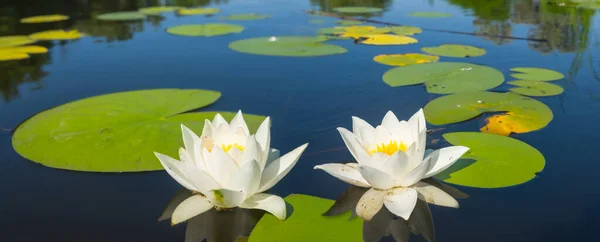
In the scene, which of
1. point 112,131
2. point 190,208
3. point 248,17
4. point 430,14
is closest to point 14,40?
point 248,17

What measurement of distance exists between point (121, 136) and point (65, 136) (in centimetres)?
22

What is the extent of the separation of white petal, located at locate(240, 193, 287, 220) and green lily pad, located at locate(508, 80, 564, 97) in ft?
5.17

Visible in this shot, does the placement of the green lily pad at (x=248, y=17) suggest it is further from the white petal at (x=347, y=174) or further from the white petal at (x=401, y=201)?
the white petal at (x=401, y=201)

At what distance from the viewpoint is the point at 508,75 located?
A: 2.66m

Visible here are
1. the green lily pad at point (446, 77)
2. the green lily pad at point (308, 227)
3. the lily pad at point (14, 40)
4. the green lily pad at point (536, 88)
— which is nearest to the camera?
the green lily pad at point (308, 227)

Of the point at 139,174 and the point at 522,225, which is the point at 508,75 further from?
the point at 139,174

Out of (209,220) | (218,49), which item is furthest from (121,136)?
(218,49)

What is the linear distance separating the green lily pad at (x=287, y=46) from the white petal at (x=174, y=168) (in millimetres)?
2085

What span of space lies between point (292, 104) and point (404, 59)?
3.86 ft

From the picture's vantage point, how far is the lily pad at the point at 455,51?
3.21 metres

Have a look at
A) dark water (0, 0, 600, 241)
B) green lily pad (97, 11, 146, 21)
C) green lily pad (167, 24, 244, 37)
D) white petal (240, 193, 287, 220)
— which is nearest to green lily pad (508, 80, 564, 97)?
dark water (0, 0, 600, 241)

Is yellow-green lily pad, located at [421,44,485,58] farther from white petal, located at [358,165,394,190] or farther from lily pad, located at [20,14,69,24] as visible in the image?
lily pad, located at [20,14,69,24]

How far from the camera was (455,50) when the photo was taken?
10.9ft

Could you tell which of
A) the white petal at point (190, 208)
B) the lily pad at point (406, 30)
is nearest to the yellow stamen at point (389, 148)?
the white petal at point (190, 208)
